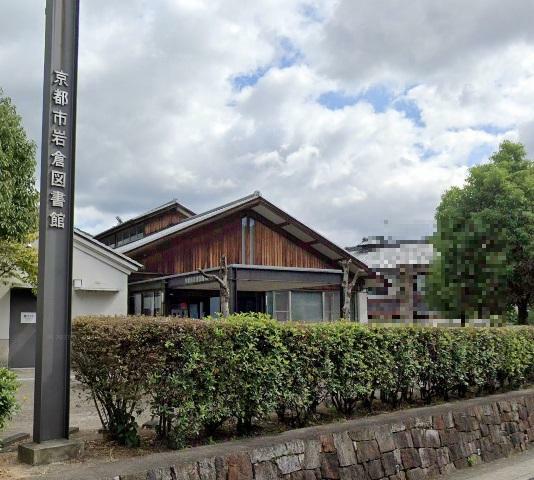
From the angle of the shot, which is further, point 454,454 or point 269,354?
point 454,454

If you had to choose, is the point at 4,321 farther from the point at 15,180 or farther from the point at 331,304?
the point at 331,304

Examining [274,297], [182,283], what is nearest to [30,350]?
[182,283]

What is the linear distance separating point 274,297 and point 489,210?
11250mm

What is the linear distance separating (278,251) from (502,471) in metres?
17.1

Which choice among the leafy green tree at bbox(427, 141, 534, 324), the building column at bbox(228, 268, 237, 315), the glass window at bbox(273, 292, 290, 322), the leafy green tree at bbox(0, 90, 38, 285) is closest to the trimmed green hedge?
the leafy green tree at bbox(427, 141, 534, 324)

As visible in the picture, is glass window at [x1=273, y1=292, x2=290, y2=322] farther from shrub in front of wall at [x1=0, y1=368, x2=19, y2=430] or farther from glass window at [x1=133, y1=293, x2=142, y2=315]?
shrub in front of wall at [x1=0, y1=368, x2=19, y2=430]

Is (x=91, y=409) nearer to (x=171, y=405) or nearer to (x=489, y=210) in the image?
(x=171, y=405)

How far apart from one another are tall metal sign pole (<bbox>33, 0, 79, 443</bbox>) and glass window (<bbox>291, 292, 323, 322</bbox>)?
1885 centimetres

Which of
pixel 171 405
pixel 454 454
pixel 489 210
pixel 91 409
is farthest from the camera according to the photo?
pixel 489 210

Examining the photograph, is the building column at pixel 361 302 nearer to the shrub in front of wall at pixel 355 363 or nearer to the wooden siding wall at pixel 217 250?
the wooden siding wall at pixel 217 250

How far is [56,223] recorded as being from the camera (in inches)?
218

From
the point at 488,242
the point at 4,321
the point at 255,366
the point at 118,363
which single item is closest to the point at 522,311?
the point at 488,242

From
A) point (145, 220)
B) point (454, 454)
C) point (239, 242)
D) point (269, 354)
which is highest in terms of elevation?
point (145, 220)

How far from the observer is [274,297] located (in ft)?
78.8
